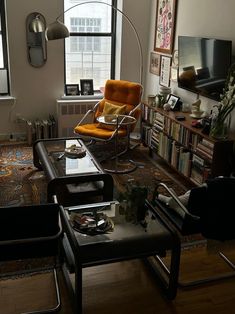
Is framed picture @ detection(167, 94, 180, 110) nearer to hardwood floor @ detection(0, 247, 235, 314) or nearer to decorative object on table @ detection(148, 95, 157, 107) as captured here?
decorative object on table @ detection(148, 95, 157, 107)

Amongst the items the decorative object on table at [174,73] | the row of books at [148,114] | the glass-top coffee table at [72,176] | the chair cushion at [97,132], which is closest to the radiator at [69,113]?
the chair cushion at [97,132]

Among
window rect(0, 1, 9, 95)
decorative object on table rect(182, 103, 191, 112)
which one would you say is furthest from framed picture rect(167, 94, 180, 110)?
window rect(0, 1, 9, 95)

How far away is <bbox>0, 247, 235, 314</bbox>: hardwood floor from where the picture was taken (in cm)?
238

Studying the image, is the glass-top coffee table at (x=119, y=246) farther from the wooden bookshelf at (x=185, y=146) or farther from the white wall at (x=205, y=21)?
the white wall at (x=205, y=21)

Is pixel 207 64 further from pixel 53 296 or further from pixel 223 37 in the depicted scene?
pixel 53 296

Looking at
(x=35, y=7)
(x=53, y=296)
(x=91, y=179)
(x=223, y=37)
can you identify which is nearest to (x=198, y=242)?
(x=91, y=179)

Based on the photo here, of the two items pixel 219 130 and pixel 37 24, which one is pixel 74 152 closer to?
pixel 219 130

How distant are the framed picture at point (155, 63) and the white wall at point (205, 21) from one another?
542 millimetres

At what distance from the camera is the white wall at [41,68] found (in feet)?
17.2

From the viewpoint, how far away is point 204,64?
4.14 meters

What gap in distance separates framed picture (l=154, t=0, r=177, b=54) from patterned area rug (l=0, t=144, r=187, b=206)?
4.99 ft

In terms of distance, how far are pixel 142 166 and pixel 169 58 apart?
159cm

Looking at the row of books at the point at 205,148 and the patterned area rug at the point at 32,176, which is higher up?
the row of books at the point at 205,148

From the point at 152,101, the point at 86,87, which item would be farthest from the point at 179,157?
the point at 86,87
